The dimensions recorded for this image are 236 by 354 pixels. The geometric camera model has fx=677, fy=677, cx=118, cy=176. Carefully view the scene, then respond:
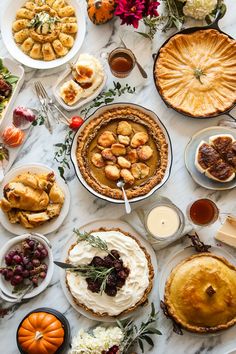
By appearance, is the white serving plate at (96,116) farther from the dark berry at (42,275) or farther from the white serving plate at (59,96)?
the dark berry at (42,275)

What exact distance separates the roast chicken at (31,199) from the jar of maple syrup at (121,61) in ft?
2.38

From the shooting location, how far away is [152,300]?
157 inches

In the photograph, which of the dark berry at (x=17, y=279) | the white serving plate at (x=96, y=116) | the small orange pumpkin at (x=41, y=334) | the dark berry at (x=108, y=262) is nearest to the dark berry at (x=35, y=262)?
the dark berry at (x=17, y=279)

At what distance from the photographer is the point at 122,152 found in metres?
3.98

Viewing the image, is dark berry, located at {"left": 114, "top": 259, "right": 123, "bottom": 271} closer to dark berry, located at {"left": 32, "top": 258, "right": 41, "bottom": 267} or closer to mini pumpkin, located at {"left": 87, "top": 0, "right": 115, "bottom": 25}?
dark berry, located at {"left": 32, "top": 258, "right": 41, "bottom": 267}

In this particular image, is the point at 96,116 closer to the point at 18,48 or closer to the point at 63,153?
the point at 63,153

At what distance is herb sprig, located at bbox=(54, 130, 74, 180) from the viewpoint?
13.1 ft

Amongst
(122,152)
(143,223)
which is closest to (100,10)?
(122,152)

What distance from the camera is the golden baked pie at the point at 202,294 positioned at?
3.80m

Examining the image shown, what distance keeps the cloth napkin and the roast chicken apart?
1.39 ft

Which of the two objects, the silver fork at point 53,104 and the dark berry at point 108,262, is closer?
the dark berry at point 108,262

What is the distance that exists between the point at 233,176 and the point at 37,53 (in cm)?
137

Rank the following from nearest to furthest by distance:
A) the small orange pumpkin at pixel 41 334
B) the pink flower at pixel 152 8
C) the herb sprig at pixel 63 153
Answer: the small orange pumpkin at pixel 41 334, the pink flower at pixel 152 8, the herb sprig at pixel 63 153

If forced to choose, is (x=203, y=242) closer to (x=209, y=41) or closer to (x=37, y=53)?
(x=209, y=41)
